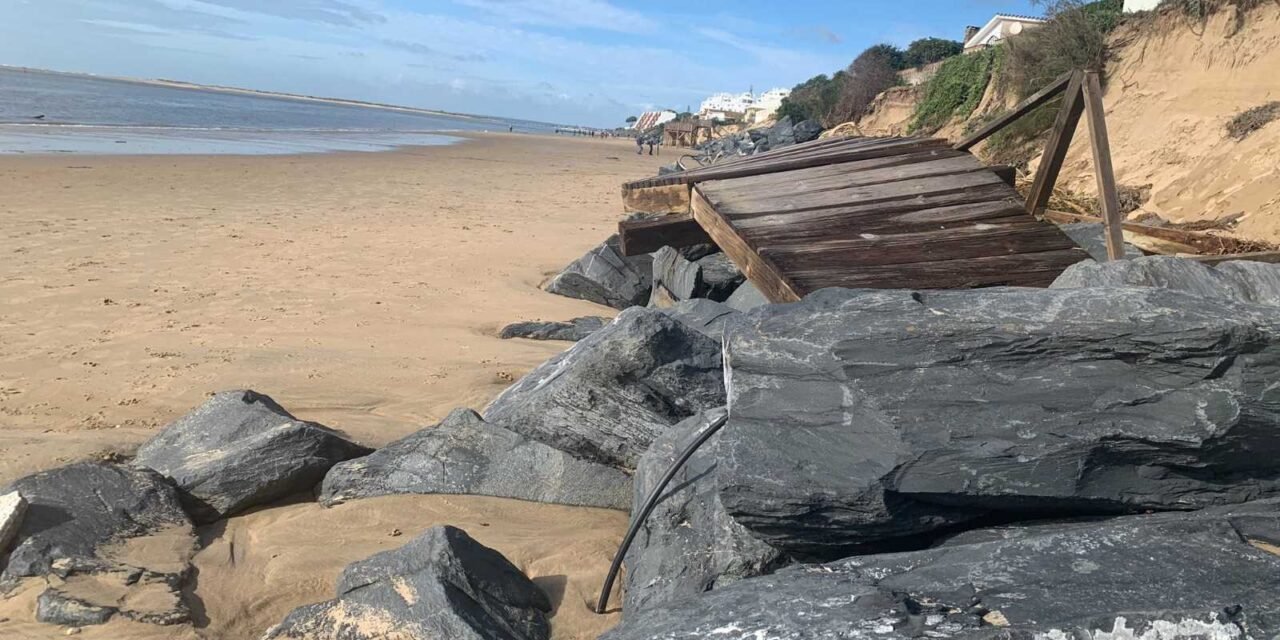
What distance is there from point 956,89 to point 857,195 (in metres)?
18.8

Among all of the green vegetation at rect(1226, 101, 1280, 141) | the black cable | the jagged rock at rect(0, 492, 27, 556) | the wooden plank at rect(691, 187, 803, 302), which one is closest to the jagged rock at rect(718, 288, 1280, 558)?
the black cable

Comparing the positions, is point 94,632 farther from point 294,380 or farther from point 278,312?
point 278,312

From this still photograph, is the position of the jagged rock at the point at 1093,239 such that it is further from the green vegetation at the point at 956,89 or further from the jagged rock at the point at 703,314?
the green vegetation at the point at 956,89

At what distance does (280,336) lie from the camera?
6840 millimetres

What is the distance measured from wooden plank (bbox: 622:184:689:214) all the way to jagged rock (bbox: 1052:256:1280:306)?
2802 millimetres

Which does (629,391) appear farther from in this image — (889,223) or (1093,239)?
(1093,239)

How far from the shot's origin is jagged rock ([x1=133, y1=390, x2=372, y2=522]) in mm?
3963

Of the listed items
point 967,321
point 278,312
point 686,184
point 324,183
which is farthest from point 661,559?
point 324,183

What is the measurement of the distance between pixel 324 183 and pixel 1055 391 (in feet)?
60.8

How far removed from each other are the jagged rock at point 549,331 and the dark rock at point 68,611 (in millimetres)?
4202

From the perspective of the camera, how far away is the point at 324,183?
1897 centimetres

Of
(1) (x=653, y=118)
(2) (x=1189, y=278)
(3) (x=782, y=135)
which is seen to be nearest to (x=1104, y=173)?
(2) (x=1189, y=278)

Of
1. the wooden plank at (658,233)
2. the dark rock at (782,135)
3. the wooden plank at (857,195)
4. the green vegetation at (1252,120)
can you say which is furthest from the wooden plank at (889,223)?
the dark rock at (782,135)

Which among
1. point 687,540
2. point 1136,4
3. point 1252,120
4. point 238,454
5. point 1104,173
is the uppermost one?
point 1136,4
